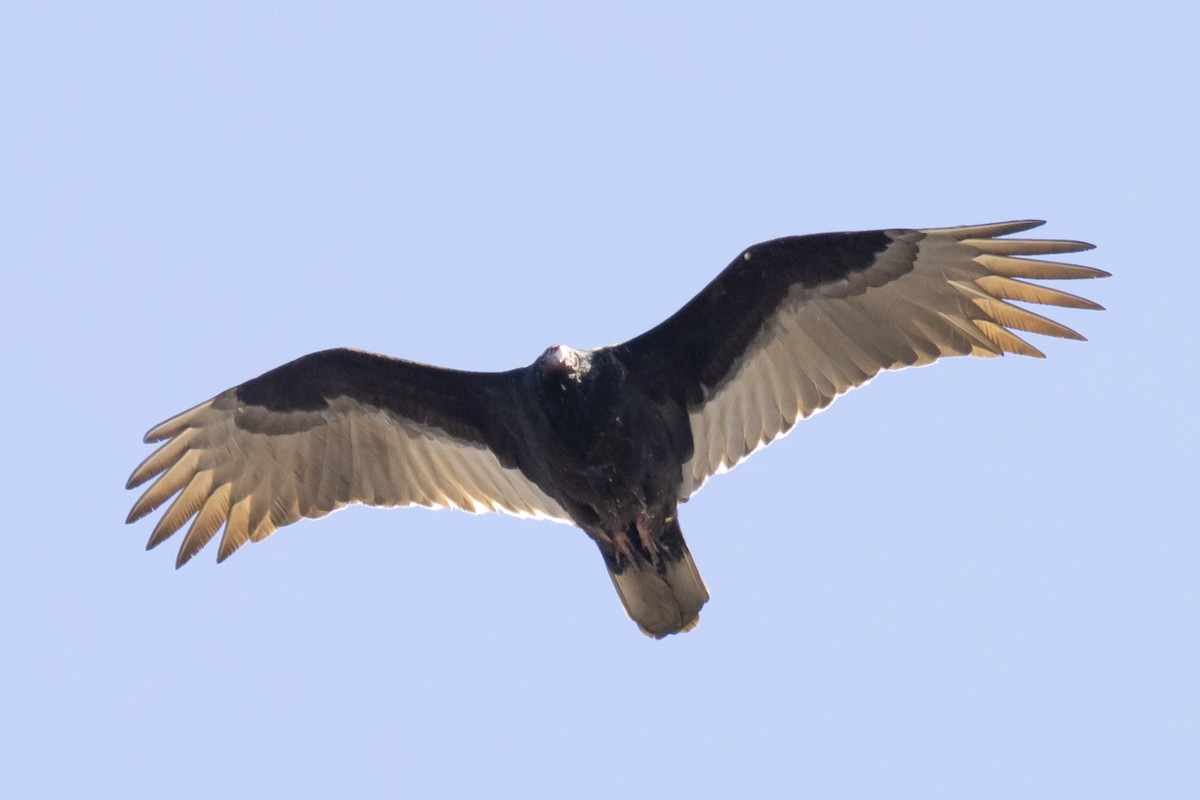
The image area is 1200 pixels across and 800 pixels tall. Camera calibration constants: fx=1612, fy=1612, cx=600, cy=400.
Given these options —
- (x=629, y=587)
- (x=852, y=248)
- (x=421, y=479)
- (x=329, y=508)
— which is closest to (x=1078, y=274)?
(x=852, y=248)

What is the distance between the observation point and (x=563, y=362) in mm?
7797

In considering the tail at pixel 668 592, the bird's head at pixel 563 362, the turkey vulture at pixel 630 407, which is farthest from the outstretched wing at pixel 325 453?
the bird's head at pixel 563 362

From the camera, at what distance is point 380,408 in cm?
897

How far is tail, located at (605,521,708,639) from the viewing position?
8.37m

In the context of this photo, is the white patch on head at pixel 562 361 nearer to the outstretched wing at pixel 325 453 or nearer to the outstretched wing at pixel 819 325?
the outstretched wing at pixel 819 325

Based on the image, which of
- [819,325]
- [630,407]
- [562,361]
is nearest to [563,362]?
[562,361]

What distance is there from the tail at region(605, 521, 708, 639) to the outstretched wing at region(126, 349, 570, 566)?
0.63m

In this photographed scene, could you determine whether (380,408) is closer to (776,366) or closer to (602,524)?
(602,524)

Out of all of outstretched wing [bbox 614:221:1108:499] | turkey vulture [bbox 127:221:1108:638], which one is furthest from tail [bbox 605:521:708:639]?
outstretched wing [bbox 614:221:1108:499]

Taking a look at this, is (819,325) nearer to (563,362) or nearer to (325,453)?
(563,362)

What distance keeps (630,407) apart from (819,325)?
4.00 feet

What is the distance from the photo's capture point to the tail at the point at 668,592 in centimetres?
837

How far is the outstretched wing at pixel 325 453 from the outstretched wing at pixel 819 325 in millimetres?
1013

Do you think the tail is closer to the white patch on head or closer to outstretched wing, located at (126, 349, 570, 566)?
outstretched wing, located at (126, 349, 570, 566)
